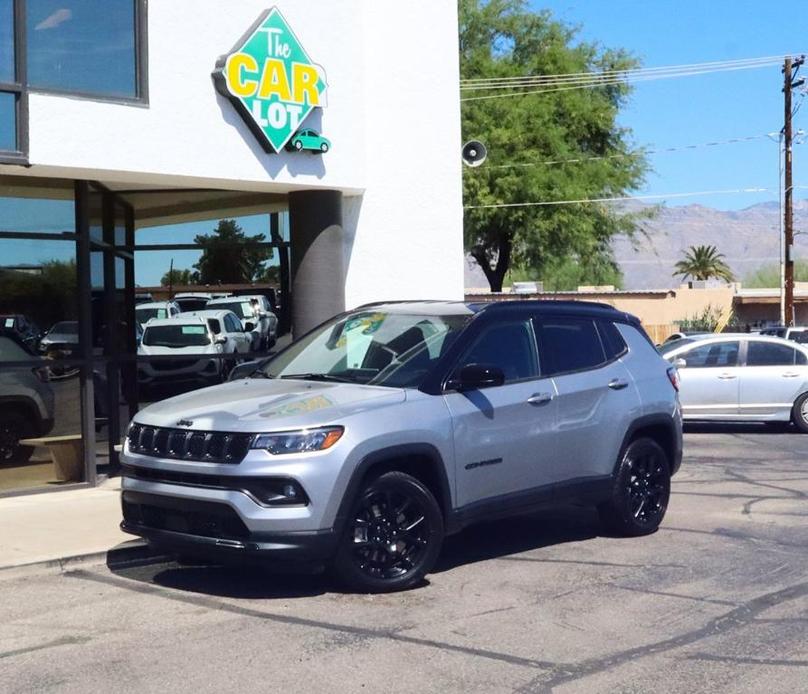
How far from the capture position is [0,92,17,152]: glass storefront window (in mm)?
10844

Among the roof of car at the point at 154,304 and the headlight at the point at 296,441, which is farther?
the roof of car at the point at 154,304

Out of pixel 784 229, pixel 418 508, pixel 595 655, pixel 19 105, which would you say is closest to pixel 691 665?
pixel 595 655

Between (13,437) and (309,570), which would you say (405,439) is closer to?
(309,570)

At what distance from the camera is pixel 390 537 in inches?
308

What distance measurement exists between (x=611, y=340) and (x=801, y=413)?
985 cm

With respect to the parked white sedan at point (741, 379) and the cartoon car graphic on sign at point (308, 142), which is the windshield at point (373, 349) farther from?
the parked white sedan at point (741, 379)

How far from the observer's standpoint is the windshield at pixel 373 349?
8414 mm

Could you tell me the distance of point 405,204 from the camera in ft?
47.0

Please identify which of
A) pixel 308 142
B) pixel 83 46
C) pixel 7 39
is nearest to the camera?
pixel 7 39

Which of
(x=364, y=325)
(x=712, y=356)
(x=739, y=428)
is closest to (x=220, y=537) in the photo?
(x=364, y=325)

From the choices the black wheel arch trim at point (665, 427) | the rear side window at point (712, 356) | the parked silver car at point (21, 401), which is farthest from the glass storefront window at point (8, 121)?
the rear side window at point (712, 356)

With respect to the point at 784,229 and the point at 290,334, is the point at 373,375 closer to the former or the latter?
the point at 290,334

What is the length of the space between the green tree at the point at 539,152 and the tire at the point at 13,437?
30.5m

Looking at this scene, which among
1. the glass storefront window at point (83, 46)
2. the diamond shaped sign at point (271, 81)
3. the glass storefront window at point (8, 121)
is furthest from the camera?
the diamond shaped sign at point (271, 81)
